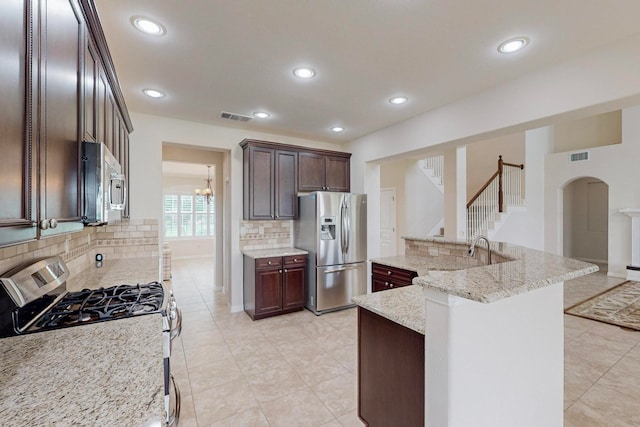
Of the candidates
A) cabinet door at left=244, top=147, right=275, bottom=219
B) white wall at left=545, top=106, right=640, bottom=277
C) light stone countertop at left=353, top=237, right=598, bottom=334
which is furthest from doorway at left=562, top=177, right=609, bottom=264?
light stone countertop at left=353, top=237, right=598, bottom=334

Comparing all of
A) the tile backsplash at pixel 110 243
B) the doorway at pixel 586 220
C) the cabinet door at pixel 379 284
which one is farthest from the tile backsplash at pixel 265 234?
the doorway at pixel 586 220

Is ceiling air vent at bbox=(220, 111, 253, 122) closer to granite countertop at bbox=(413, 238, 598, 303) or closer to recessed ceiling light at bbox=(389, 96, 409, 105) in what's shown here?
recessed ceiling light at bbox=(389, 96, 409, 105)

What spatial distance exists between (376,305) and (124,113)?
2.81 m

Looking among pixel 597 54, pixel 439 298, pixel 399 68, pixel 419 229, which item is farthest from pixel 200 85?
pixel 419 229

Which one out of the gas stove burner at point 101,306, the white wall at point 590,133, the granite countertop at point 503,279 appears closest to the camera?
the granite countertop at point 503,279

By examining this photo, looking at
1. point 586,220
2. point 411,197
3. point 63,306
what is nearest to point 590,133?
point 586,220

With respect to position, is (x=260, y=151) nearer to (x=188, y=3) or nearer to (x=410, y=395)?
(x=188, y=3)

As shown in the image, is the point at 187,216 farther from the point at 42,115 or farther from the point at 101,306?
the point at 42,115

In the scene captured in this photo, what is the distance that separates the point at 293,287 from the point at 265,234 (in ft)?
3.12

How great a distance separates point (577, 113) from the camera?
2.38 meters

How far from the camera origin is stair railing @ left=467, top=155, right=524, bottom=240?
636cm

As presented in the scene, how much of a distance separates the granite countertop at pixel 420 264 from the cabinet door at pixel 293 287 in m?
1.24

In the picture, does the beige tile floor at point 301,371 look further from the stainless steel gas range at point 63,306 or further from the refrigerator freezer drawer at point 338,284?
the stainless steel gas range at point 63,306

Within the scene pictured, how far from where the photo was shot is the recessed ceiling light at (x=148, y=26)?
1901 mm
